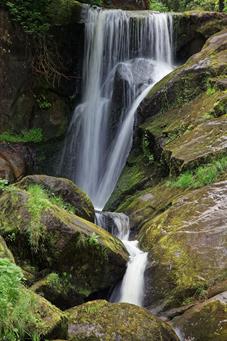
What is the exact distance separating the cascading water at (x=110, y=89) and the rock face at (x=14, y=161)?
0.92m

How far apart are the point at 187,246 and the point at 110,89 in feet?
24.7

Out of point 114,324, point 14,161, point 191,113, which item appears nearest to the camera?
point 114,324

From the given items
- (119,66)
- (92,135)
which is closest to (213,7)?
(119,66)

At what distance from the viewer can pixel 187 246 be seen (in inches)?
251

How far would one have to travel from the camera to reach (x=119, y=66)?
1337 cm

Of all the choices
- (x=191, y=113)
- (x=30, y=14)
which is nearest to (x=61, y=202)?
(x=191, y=113)

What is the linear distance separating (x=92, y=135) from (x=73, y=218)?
6.32 metres

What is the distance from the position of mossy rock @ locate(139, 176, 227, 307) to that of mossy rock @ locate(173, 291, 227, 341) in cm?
36

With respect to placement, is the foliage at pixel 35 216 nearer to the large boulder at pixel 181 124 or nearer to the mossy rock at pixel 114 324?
the mossy rock at pixel 114 324

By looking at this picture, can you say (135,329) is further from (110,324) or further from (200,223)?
(200,223)

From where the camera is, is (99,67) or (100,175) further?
(99,67)

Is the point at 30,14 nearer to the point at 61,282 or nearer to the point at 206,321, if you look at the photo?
the point at 61,282

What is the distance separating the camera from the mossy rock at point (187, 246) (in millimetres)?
5910

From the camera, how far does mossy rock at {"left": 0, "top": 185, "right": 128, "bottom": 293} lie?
19.9ft
